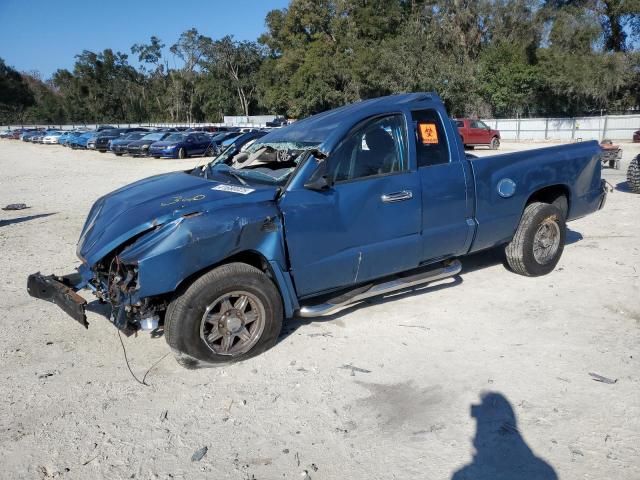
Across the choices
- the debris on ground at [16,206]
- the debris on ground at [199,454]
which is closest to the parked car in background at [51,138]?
the debris on ground at [16,206]

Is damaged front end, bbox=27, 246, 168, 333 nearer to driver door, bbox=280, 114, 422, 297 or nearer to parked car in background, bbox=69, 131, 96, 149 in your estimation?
driver door, bbox=280, 114, 422, 297

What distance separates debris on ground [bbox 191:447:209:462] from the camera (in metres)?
3.07

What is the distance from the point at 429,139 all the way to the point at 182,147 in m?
24.2

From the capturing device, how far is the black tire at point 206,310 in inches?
150

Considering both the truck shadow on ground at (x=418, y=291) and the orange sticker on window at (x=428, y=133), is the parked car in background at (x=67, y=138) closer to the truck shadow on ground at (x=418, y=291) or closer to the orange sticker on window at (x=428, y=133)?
the truck shadow on ground at (x=418, y=291)

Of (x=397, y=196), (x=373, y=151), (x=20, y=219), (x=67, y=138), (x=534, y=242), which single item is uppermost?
(x=67, y=138)

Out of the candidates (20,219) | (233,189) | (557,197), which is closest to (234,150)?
(233,189)

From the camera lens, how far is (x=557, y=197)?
20.0 ft

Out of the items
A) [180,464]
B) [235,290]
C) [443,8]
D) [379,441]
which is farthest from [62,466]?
[443,8]

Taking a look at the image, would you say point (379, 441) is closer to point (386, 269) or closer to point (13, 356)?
point (386, 269)

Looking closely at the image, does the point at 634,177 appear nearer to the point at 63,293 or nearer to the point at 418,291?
the point at 418,291

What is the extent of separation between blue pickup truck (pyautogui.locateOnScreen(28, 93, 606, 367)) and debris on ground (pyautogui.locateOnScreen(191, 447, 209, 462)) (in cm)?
90

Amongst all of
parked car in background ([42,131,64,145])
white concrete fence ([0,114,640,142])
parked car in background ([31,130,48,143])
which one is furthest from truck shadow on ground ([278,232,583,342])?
parked car in background ([31,130,48,143])

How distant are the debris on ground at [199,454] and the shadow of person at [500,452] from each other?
Answer: 4.65ft
